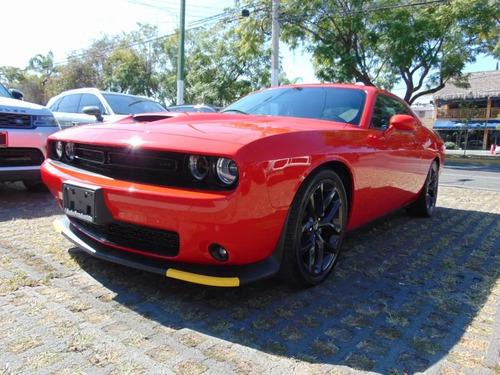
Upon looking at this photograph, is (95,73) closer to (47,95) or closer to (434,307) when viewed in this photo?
(47,95)

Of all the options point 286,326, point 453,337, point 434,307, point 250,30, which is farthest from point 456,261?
point 250,30

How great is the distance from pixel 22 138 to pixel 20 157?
0.75ft

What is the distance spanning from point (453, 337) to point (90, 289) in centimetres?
204

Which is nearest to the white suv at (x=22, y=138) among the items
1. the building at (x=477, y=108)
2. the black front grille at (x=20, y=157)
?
the black front grille at (x=20, y=157)

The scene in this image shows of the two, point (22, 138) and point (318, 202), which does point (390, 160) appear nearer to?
point (318, 202)

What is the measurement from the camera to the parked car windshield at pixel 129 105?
6555 mm

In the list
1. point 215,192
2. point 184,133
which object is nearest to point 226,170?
point 215,192

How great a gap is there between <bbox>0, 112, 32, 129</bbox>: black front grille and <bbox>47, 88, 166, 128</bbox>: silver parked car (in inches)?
66.0

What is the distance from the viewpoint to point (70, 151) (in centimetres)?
269

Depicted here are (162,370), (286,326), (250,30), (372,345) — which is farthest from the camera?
(250,30)

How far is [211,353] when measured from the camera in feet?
5.72

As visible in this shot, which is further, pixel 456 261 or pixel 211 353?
pixel 456 261

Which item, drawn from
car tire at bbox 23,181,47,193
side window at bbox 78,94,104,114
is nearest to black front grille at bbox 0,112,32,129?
car tire at bbox 23,181,47,193

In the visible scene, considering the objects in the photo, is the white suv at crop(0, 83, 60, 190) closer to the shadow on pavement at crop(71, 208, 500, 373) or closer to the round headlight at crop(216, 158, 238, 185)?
the shadow on pavement at crop(71, 208, 500, 373)
